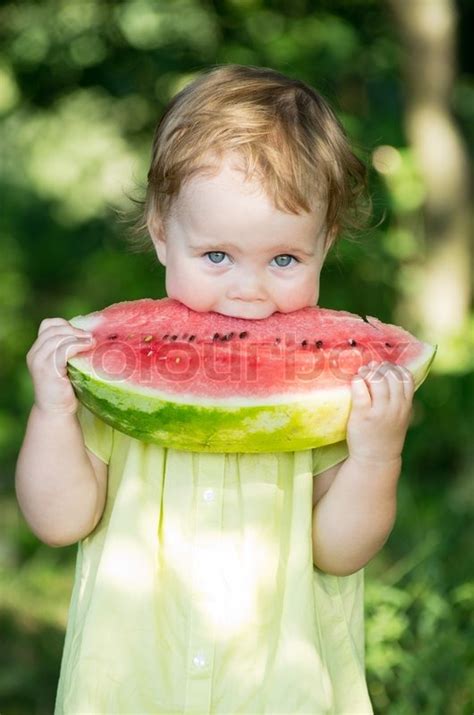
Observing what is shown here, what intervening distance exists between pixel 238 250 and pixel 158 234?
27 centimetres

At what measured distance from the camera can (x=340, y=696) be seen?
2383 millimetres

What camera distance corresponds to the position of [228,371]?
2342 mm

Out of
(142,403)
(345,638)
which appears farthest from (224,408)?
(345,638)

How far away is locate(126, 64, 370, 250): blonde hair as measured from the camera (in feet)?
7.22

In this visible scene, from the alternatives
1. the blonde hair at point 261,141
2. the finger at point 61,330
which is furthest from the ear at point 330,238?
the finger at point 61,330

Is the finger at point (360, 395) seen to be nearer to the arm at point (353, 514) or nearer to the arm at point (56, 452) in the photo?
the arm at point (353, 514)

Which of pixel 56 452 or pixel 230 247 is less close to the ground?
pixel 230 247

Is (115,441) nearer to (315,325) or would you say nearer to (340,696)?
(315,325)

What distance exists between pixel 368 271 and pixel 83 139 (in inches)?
135

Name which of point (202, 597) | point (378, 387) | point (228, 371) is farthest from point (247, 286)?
point (202, 597)

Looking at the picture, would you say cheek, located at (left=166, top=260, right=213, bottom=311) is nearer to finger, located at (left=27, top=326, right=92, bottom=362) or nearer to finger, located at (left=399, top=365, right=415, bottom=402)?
finger, located at (left=27, top=326, right=92, bottom=362)

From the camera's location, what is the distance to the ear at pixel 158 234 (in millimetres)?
2389

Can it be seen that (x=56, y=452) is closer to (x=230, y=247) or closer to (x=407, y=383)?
(x=230, y=247)

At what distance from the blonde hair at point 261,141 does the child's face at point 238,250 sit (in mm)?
32
